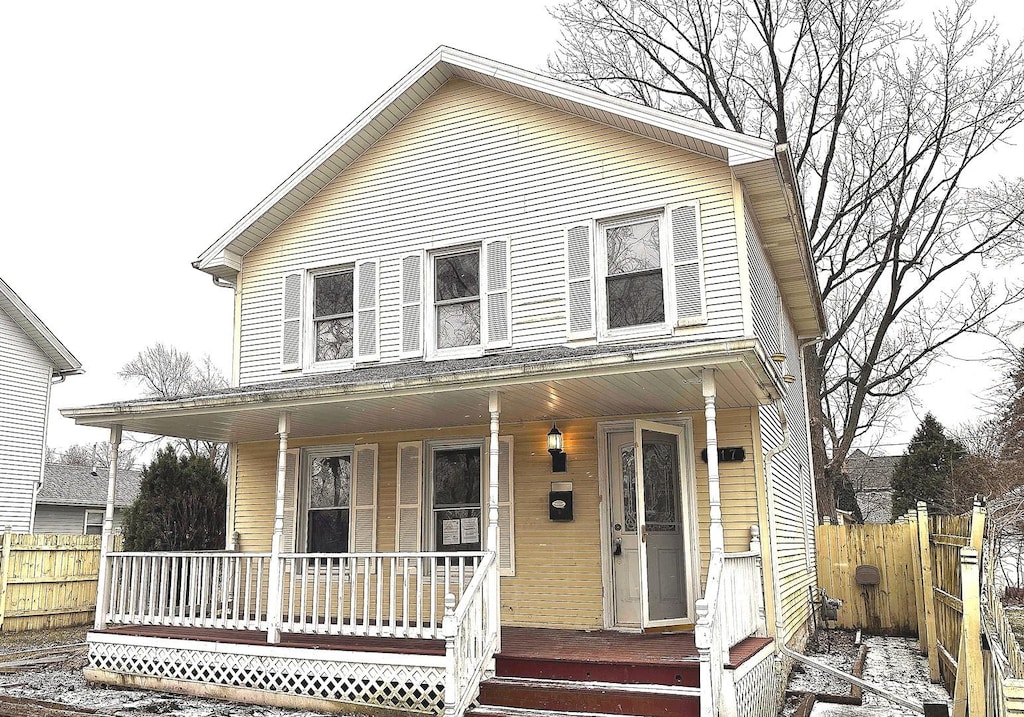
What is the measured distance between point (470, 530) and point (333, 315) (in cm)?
372

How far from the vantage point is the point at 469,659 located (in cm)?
755

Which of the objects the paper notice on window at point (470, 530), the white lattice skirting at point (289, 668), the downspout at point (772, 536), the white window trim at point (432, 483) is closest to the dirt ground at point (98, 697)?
the white lattice skirting at point (289, 668)

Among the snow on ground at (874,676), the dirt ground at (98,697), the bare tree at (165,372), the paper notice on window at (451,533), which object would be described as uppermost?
the bare tree at (165,372)

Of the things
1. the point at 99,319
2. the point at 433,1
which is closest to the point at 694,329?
the point at 433,1

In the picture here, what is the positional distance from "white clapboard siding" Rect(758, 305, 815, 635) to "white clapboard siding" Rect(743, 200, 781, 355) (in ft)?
2.97

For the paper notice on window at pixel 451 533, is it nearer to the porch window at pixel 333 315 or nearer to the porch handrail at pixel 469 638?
the porch handrail at pixel 469 638

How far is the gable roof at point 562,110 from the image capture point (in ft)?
31.1

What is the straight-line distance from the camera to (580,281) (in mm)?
10156

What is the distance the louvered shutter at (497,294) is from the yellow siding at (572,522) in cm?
118

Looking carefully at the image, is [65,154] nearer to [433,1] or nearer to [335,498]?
[433,1]

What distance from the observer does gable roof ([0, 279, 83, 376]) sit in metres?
20.0

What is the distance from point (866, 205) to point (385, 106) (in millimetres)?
15967

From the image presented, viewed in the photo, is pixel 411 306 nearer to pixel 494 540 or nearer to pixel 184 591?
pixel 494 540

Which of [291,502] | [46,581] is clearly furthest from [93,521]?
[291,502]
